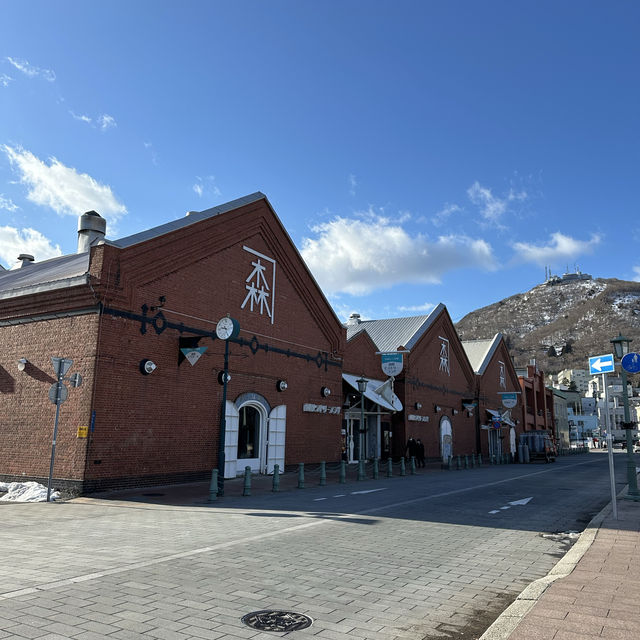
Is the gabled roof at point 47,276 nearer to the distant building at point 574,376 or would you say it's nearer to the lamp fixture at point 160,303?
the lamp fixture at point 160,303

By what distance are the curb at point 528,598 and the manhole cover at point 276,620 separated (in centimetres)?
155

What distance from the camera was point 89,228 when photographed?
2481cm

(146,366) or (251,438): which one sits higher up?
(146,366)

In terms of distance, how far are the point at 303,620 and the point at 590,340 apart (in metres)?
212

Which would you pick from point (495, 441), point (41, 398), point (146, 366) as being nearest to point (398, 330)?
point (495, 441)

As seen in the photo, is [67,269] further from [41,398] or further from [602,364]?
[602,364]

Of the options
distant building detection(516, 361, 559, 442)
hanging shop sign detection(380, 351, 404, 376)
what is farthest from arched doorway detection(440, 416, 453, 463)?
distant building detection(516, 361, 559, 442)

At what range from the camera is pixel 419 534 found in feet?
31.8

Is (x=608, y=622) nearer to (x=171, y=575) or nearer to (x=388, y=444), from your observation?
(x=171, y=575)

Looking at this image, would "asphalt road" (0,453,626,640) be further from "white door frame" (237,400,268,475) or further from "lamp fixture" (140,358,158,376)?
"white door frame" (237,400,268,475)

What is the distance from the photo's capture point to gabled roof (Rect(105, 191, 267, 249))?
16328 mm

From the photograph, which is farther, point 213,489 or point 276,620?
point 213,489

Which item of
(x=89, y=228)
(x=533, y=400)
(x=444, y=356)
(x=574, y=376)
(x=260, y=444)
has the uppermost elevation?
(x=574, y=376)

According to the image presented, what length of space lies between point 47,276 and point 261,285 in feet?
25.2
